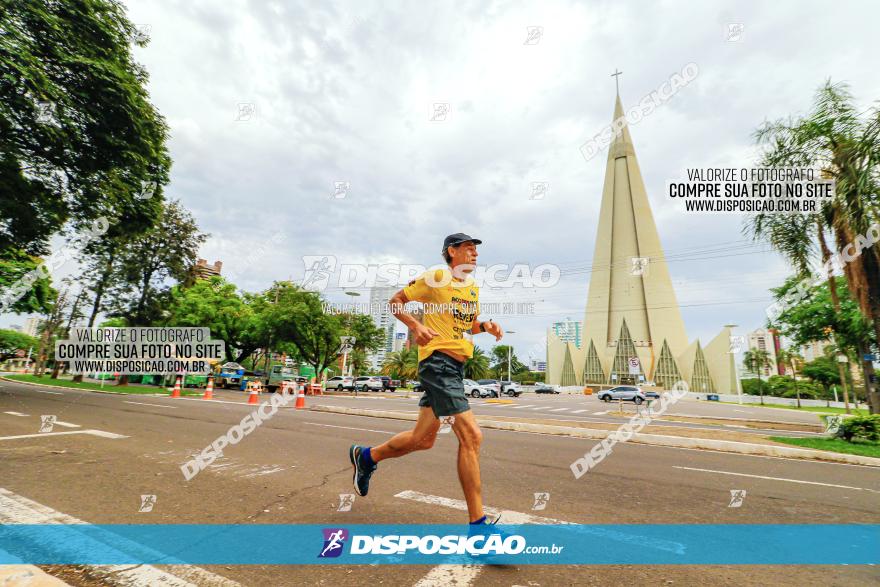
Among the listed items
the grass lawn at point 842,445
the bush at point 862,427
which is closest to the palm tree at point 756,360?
the bush at point 862,427

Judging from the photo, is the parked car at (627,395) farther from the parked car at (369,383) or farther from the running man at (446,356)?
the running man at (446,356)

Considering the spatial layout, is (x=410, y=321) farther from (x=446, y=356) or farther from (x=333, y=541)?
(x=333, y=541)

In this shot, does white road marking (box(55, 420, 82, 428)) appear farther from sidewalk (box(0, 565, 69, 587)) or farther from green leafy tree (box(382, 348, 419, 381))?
green leafy tree (box(382, 348, 419, 381))

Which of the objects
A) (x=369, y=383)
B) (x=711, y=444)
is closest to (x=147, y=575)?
(x=711, y=444)

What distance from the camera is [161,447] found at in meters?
5.94

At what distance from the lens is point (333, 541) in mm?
2684

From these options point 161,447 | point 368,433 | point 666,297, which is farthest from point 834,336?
point 666,297

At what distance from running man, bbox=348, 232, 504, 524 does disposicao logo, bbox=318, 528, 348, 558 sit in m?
0.44

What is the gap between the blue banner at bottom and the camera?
8.08 ft

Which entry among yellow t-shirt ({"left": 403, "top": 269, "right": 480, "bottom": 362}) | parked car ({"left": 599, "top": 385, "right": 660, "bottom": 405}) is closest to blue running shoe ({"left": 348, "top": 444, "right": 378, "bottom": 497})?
yellow t-shirt ({"left": 403, "top": 269, "right": 480, "bottom": 362})

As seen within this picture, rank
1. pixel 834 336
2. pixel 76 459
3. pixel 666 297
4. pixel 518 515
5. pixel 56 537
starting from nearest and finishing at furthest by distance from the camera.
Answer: pixel 56 537
pixel 518 515
pixel 76 459
pixel 834 336
pixel 666 297

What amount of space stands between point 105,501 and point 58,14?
1564 centimetres

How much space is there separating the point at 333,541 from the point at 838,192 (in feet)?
46.0

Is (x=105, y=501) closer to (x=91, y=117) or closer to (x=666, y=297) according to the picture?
(x=91, y=117)
